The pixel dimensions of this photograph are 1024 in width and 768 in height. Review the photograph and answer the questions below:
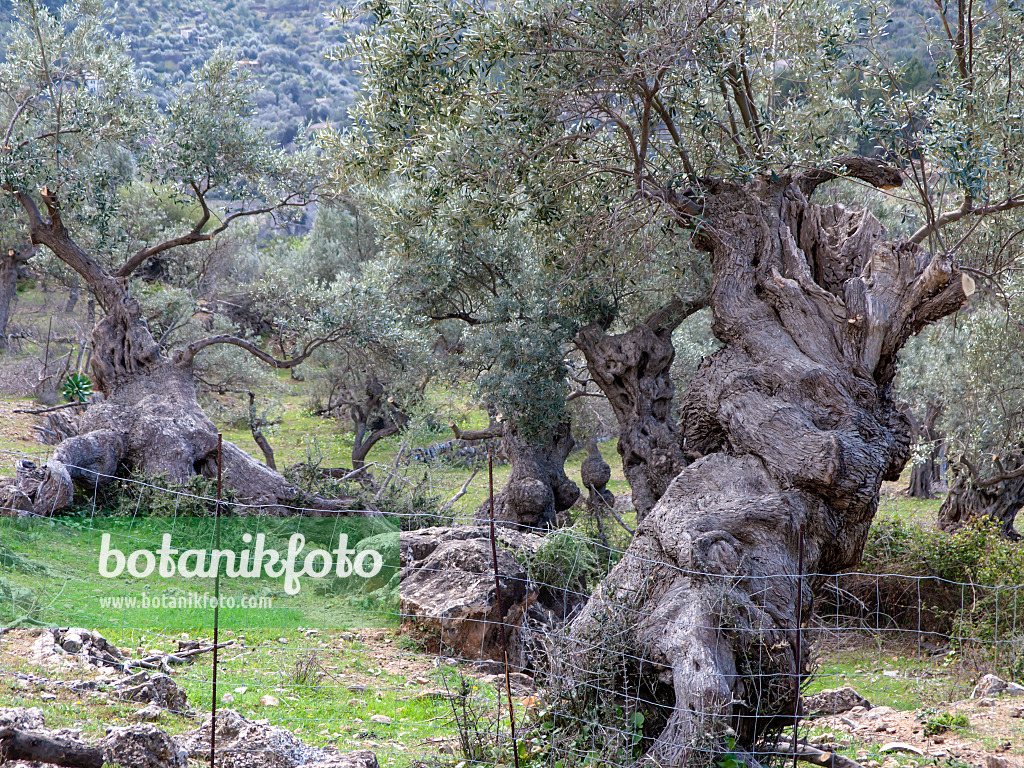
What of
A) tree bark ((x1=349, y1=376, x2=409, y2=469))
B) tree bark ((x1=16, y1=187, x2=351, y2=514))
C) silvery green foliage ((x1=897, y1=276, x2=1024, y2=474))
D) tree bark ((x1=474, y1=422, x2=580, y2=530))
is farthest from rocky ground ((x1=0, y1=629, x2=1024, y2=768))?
tree bark ((x1=349, y1=376, x2=409, y2=469))

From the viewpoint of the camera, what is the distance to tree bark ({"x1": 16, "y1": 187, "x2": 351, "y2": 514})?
1196 centimetres

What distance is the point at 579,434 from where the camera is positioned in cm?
1591

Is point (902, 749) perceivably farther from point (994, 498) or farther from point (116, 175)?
point (116, 175)

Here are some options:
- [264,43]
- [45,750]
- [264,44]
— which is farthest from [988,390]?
[264,43]

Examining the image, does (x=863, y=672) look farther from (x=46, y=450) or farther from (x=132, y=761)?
(x=46, y=450)

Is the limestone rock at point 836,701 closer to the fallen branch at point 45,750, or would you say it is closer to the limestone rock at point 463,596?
the limestone rock at point 463,596

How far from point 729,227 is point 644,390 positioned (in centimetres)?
352

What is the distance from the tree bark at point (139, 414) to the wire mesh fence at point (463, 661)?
1.61 feet

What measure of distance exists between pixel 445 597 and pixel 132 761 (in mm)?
4762

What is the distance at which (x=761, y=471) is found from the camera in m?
6.85

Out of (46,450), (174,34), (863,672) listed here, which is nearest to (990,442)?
(863,672)

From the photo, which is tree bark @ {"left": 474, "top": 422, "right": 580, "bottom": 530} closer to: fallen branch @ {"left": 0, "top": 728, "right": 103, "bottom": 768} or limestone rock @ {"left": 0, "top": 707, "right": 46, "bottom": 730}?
limestone rock @ {"left": 0, "top": 707, "right": 46, "bottom": 730}

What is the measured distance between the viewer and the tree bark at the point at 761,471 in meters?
5.59

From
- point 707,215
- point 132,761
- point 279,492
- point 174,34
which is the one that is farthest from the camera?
point 174,34
